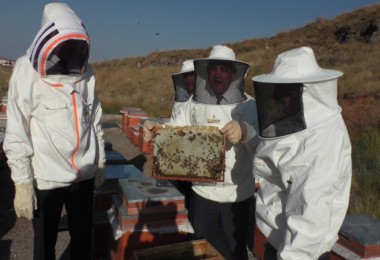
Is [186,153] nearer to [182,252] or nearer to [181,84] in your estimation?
[182,252]

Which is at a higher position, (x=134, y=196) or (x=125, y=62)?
(x=125, y=62)

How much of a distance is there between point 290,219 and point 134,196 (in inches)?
62.9

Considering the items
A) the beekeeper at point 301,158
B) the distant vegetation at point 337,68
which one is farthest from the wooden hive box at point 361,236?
the distant vegetation at point 337,68

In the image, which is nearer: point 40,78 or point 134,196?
point 40,78

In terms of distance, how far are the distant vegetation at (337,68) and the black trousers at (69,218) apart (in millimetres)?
3253

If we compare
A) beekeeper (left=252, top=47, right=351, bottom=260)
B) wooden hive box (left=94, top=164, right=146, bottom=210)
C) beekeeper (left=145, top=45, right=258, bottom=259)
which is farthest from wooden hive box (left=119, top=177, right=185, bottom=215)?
beekeeper (left=252, top=47, right=351, bottom=260)

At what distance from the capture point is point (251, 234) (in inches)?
179

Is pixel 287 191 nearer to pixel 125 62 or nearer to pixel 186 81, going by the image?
pixel 186 81

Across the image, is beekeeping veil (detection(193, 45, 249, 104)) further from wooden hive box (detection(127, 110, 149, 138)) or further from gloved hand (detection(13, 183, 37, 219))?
wooden hive box (detection(127, 110, 149, 138))

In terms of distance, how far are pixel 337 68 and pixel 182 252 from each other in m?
18.1

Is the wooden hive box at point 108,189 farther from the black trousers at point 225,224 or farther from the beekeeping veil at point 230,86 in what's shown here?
the beekeeping veil at point 230,86

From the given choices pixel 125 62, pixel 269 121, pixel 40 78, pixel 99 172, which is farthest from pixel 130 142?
pixel 125 62

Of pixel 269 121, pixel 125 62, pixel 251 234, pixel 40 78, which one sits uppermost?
pixel 125 62

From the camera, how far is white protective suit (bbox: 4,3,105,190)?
7.87 ft
